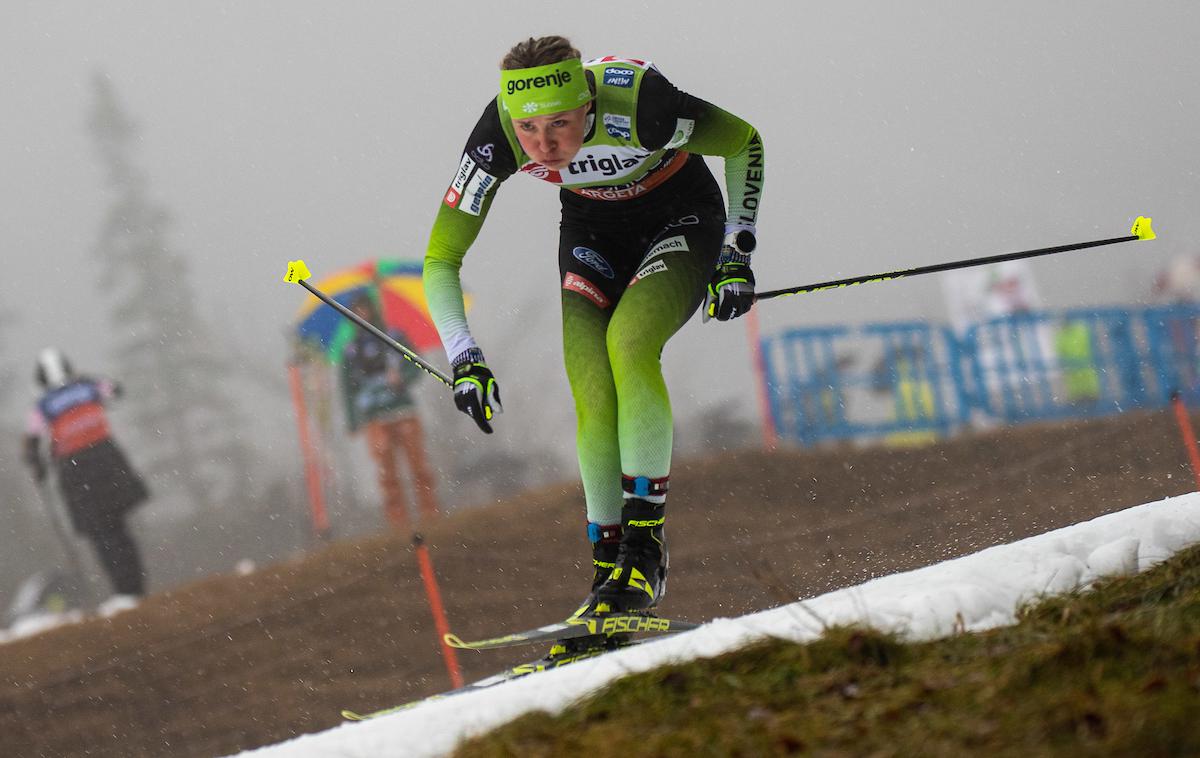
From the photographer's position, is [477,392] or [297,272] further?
[297,272]

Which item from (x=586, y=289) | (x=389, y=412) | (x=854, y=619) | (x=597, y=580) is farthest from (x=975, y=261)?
(x=389, y=412)

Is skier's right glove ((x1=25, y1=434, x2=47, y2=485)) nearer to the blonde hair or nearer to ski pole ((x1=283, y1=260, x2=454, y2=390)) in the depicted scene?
ski pole ((x1=283, y1=260, x2=454, y2=390))

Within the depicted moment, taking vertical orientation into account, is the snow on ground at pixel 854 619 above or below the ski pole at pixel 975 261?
below

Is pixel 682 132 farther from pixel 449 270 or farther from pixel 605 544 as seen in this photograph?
pixel 605 544

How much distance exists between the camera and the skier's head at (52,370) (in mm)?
10336

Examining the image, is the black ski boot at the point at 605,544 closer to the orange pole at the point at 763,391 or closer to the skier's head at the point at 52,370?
the skier's head at the point at 52,370

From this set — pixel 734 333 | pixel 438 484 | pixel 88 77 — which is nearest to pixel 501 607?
pixel 438 484

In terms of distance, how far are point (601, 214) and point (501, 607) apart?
5.10m

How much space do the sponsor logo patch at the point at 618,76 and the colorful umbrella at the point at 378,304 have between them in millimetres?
7894

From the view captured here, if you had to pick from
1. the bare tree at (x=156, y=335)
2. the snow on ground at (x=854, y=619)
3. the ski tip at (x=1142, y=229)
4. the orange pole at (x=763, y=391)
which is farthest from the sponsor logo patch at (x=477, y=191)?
the bare tree at (x=156, y=335)

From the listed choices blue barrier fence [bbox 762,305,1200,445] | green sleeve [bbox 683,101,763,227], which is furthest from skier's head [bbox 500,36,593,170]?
blue barrier fence [bbox 762,305,1200,445]

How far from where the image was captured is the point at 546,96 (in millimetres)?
3447

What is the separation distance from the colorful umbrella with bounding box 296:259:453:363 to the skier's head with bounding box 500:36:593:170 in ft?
26.0

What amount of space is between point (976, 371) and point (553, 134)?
38.9ft
